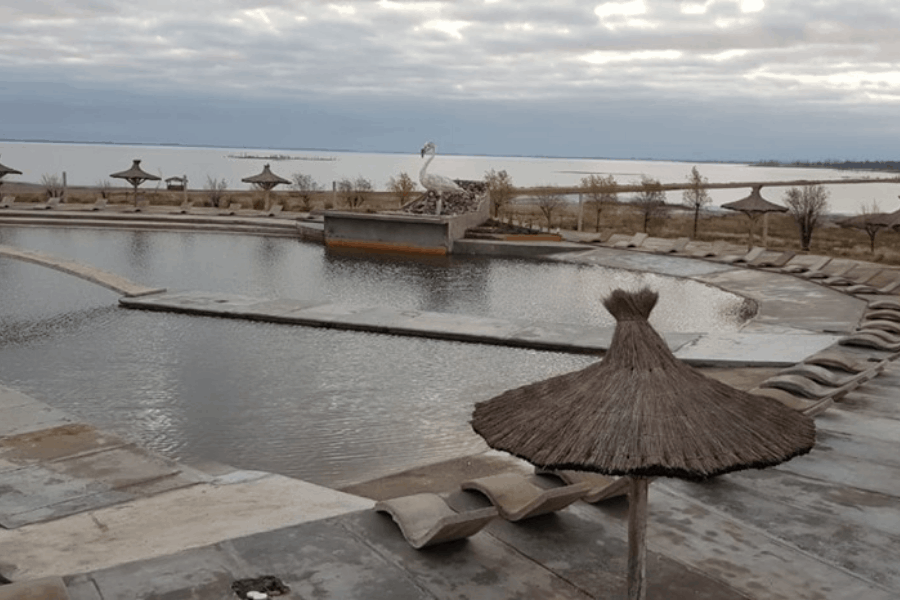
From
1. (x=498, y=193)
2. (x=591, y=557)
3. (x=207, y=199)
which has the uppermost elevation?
(x=498, y=193)

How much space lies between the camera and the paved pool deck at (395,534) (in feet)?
17.2

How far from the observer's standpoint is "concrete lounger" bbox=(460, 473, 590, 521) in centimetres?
588

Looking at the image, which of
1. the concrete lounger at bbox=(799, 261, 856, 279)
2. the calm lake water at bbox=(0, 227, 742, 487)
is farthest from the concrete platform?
the concrete lounger at bbox=(799, 261, 856, 279)

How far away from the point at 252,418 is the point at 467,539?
4283mm

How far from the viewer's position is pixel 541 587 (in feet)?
17.2

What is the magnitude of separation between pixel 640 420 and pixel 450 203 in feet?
88.6

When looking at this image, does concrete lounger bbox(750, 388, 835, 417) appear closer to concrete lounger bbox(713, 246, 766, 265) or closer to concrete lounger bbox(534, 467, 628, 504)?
concrete lounger bbox(534, 467, 628, 504)

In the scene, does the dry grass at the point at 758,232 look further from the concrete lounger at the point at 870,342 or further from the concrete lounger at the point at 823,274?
the concrete lounger at the point at 870,342

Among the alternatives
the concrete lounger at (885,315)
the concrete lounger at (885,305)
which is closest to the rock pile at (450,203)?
the concrete lounger at (885,305)

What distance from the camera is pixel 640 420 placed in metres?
4.26

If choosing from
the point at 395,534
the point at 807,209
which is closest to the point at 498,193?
the point at 807,209

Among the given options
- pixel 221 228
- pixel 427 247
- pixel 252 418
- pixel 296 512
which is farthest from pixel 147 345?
pixel 221 228

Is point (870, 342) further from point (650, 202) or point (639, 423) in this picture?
point (650, 202)

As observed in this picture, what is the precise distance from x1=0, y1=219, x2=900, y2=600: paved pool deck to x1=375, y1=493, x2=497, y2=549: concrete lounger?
0.11m
